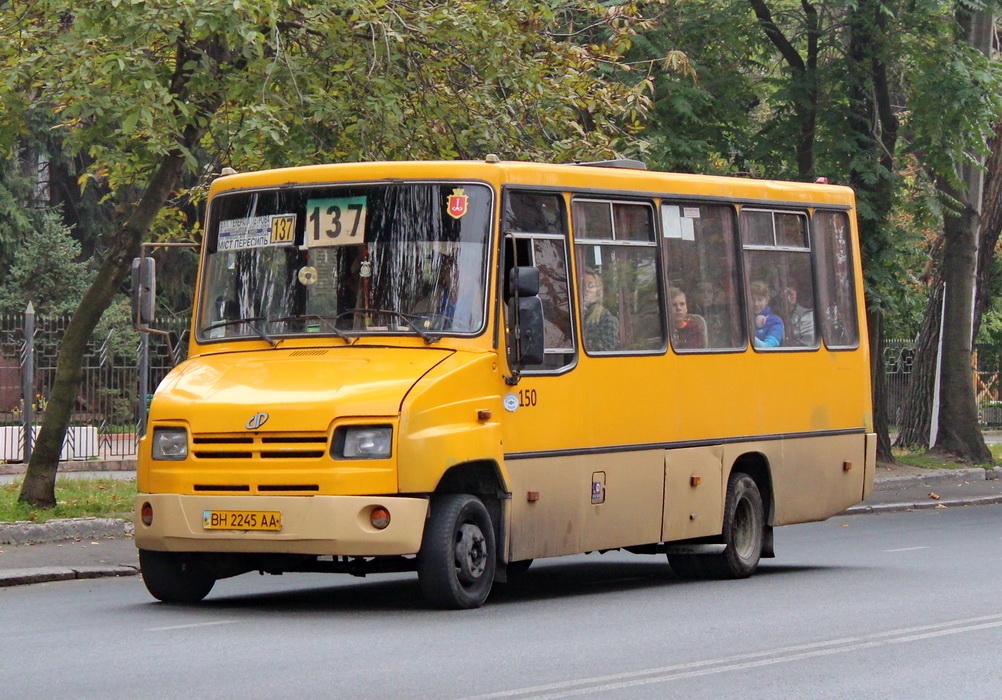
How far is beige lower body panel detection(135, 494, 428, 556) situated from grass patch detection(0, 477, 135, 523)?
5.92 m

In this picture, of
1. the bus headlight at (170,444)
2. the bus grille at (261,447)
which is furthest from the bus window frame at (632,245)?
the bus headlight at (170,444)

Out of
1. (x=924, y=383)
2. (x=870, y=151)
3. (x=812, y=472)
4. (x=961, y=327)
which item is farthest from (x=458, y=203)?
(x=924, y=383)

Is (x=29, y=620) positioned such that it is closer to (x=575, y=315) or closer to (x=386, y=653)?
(x=386, y=653)

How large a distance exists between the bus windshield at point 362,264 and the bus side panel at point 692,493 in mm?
2567

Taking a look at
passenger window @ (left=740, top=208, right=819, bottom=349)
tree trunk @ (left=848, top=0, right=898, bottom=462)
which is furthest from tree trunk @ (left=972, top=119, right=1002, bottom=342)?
passenger window @ (left=740, top=208, right=819, bottom=349)

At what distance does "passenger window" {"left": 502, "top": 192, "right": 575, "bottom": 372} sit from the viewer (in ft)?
36.2

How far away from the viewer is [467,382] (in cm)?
1032

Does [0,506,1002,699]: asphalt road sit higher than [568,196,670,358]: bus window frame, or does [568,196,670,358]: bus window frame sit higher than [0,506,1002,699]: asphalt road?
[568,196,670,358]: bus window frame

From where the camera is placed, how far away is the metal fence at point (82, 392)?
888 inches

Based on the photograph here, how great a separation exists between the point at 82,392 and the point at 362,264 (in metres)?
14.4

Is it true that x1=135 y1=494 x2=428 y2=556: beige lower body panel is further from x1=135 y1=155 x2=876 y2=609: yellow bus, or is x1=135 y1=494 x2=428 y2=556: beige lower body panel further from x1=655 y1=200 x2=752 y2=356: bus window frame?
x1=655 y1=200 x2=752 y2=356: bus window frame

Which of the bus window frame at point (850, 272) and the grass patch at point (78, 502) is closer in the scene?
the bus window frame at point (850, 272)

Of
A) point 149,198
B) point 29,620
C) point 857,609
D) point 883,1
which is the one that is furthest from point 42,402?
point 857,609

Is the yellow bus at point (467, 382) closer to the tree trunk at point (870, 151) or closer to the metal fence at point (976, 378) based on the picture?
the tree trunk at point (870, 151)
